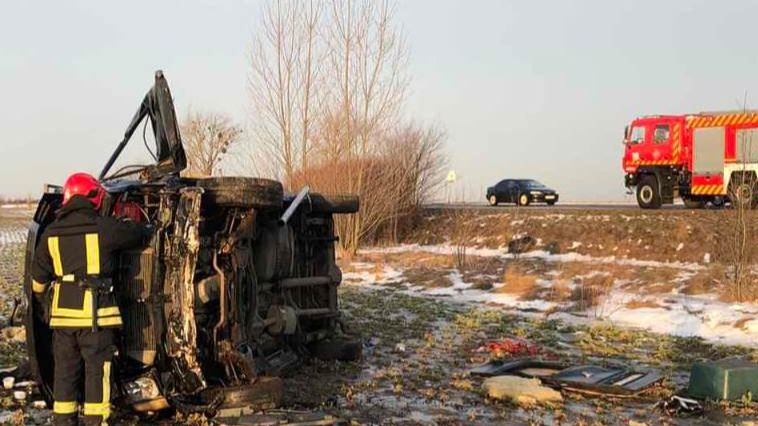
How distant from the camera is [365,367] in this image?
23.6 feet

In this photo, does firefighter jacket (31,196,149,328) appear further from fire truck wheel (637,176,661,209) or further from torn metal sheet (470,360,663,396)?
fire truck wheel (637,176,661,209)

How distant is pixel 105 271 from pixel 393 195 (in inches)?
712

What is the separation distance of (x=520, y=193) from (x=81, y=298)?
94.0 feet

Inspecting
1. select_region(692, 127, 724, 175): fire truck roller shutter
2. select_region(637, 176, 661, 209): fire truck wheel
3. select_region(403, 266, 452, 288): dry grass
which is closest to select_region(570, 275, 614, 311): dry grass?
select_region(403, 266, 452, 288): dry grass

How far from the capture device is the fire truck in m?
20.3

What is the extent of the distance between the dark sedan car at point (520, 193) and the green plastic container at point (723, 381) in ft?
81.6

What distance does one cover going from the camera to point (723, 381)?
591cm

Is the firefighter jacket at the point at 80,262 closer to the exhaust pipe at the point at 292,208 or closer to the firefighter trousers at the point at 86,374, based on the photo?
the firefighter trousers at the point at 86,374

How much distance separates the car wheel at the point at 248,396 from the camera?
16.2ft

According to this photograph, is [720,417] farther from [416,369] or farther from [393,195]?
[393,195]

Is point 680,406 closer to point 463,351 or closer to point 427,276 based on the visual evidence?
point 463,351

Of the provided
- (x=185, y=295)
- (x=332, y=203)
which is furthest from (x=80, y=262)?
(x=332, y=203)

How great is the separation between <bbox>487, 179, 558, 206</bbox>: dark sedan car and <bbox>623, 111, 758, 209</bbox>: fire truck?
8.68 meters

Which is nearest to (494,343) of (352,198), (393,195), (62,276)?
(352,198)
